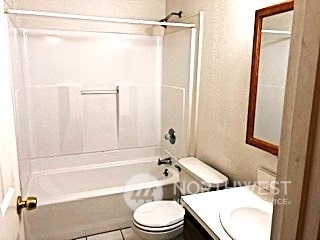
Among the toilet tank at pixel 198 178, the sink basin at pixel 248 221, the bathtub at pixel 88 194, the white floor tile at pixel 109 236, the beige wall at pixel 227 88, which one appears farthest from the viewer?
the white floor tile at pixel 109 236

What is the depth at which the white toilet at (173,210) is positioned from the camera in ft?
5.98

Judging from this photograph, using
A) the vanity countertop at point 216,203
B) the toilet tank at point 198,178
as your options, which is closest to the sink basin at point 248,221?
the vanity countertop at point 216,203

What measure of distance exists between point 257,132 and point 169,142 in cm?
144

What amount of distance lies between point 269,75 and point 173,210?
1.23 metres

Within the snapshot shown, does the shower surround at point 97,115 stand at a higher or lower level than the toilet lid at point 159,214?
higher

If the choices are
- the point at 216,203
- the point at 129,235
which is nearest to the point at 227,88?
the point at 216,203

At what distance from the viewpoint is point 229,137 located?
75.3 inches

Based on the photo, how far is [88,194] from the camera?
2.24 m

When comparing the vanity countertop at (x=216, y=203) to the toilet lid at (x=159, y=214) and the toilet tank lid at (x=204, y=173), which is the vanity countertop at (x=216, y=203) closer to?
the toilet tank lid at (x=204, y=173)

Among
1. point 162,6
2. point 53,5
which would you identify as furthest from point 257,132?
point 53,5

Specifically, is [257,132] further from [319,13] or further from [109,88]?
[109,88]

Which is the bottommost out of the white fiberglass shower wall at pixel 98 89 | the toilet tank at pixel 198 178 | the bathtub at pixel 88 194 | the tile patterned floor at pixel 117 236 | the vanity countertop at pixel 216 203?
the tile patterned floor at pixel 117 236

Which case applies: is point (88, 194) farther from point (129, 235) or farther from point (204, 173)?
point (204, 173)

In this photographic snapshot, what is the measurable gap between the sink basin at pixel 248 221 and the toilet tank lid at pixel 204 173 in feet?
1.38
